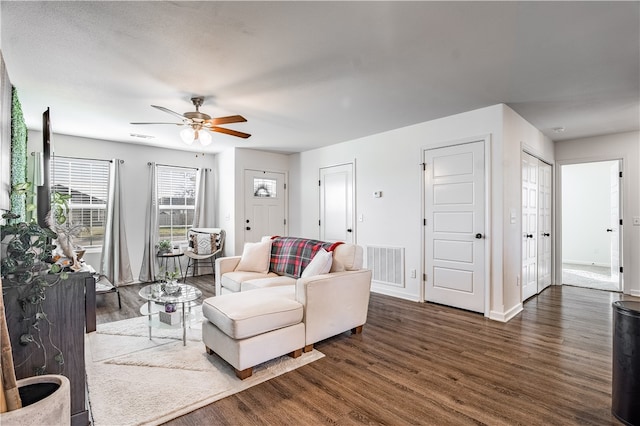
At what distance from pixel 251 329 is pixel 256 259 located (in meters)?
1.71

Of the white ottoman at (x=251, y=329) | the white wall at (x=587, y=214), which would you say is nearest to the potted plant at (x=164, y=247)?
the white ottoman at (x=251, y=329)

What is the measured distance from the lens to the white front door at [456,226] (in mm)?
3707

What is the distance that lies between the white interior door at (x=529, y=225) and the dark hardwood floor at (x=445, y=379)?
84 cm

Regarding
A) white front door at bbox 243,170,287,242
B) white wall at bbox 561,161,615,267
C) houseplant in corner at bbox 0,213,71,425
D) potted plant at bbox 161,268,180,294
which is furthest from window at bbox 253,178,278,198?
white wall at bbox 561,161,615,267

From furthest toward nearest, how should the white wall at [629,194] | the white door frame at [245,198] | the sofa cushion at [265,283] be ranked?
the white door frame at [245,198], the white wall at [629,194], the sofa cushion at [265,283]

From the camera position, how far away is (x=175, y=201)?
5891mm

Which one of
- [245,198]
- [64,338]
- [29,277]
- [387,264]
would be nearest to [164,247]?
[245,198]

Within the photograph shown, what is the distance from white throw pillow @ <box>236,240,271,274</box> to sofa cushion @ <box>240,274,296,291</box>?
13.7 inches

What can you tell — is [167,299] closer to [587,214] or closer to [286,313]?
[286,313]

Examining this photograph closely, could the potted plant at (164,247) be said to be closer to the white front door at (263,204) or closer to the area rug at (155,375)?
the white front door at (263,204)

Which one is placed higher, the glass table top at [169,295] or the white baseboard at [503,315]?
the glass table top at [169,295]

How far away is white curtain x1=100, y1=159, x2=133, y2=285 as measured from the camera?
5023 millimetres

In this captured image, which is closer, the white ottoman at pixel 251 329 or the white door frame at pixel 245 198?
the white ottoman at pixel 251 329

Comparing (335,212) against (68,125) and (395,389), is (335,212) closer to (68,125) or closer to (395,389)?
(395,389)
